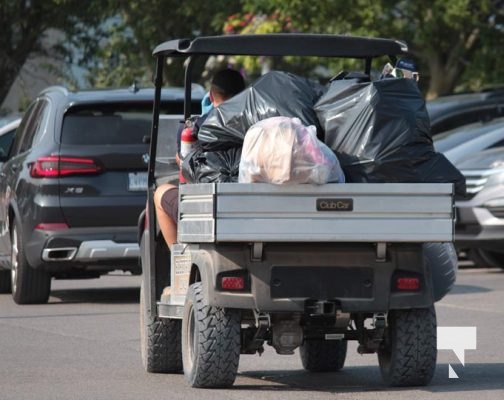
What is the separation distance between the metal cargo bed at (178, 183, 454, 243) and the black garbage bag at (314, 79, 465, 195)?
257 mm

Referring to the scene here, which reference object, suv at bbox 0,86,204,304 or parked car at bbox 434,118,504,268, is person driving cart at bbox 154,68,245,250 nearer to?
suv at bbox 0,86,204,304

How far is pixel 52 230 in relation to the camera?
14.2 metres

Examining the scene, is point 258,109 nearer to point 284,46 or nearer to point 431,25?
point 284,46

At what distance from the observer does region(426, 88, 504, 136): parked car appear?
20906 millimetres

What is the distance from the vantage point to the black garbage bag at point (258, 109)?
27.8 feet

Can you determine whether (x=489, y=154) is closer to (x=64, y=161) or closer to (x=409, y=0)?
(x=64, y=161)

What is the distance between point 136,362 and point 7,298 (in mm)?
5740

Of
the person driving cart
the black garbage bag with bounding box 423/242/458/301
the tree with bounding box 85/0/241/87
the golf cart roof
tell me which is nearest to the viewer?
the black garbage bag with bounding box 423/242/458/301

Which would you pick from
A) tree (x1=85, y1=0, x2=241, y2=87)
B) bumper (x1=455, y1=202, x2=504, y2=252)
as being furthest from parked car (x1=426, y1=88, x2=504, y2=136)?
tree (x1=85, y1=0, x2=241, y2=87)

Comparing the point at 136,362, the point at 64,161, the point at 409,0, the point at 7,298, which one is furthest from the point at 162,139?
the point at 409,0

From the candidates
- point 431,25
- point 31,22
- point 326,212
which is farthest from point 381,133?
point 31,22

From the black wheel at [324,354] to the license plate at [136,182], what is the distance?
4798 millimetres

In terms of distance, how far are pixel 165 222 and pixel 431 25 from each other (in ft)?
73.0

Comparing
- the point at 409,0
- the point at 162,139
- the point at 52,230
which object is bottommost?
the point at 409,0
